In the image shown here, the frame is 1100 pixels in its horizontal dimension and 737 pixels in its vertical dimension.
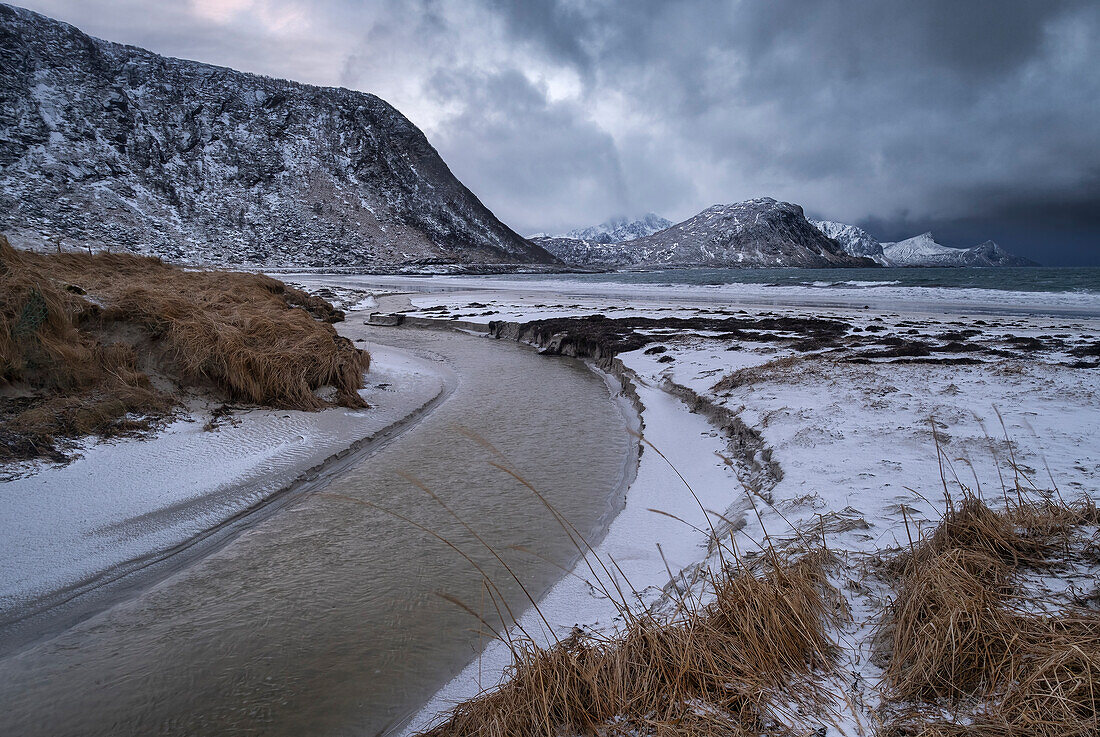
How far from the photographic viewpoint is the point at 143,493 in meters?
4.15

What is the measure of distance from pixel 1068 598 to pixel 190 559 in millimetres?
4770

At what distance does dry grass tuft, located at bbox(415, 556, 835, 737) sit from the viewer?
1.67 metres

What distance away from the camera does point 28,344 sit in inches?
197

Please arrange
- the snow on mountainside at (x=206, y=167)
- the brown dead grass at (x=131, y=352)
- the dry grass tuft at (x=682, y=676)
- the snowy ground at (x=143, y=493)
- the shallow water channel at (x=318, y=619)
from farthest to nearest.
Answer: the snow on mountainside at (x=206, y=167)
the brown dead grass at (x=131, y=352)
the snowy ground at (x=143, y=493)
the shallow water channel at (x=318, y=619)
the dry grass tuft at (x=682, y=676)

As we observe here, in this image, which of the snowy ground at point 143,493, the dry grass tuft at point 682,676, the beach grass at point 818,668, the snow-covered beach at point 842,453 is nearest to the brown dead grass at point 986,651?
the beach grass at point 818,668

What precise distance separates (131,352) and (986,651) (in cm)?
751

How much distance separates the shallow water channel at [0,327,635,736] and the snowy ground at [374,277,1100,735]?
0.33m

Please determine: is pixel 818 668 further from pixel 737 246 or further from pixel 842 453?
pixel 737 246

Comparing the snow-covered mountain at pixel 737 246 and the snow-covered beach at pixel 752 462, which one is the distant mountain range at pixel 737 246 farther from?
the snow-covered beach at pixel 752 462

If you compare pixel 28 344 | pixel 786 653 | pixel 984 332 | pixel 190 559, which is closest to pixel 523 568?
pixel 786 653

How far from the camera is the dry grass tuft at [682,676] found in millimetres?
1668

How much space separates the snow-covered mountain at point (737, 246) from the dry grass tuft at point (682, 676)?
158 metres

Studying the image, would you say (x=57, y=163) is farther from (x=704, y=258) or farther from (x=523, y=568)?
(x=704, y=258)

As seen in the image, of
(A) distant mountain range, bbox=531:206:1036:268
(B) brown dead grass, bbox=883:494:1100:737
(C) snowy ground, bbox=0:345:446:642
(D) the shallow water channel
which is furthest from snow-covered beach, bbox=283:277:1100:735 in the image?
(A) distant mountain range, bbox=531:206:1036:268
